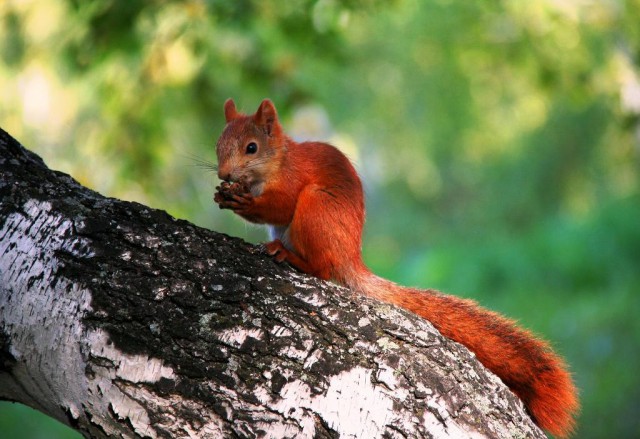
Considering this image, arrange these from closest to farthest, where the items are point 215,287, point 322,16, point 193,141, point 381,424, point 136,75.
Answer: point 381,424, point 215,287, point 322,16, point 136,75, point 193,141

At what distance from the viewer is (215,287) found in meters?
1.55

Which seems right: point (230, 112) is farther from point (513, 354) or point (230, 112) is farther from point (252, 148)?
point (513, 354)

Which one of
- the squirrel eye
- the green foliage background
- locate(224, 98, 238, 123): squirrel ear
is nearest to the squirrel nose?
the squirrel eye

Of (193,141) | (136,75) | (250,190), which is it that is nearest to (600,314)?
(193,141)

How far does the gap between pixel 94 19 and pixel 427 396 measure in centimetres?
235

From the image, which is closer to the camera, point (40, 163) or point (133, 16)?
point (40, 163)

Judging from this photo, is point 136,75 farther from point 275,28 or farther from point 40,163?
point 40,163

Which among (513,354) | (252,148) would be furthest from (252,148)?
(513,354)

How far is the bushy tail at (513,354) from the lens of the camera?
5.90ft

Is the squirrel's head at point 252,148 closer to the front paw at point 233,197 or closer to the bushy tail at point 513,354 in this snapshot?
the front paw at point 233,197

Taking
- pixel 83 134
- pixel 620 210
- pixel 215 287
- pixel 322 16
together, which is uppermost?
pixel 620 210

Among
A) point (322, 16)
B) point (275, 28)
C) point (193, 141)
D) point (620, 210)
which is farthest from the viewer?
point (620, 210)

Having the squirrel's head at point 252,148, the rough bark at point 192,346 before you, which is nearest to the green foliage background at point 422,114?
the squirrel's head at point 252,148

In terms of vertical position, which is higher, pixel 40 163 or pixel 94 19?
pixel 94 19
